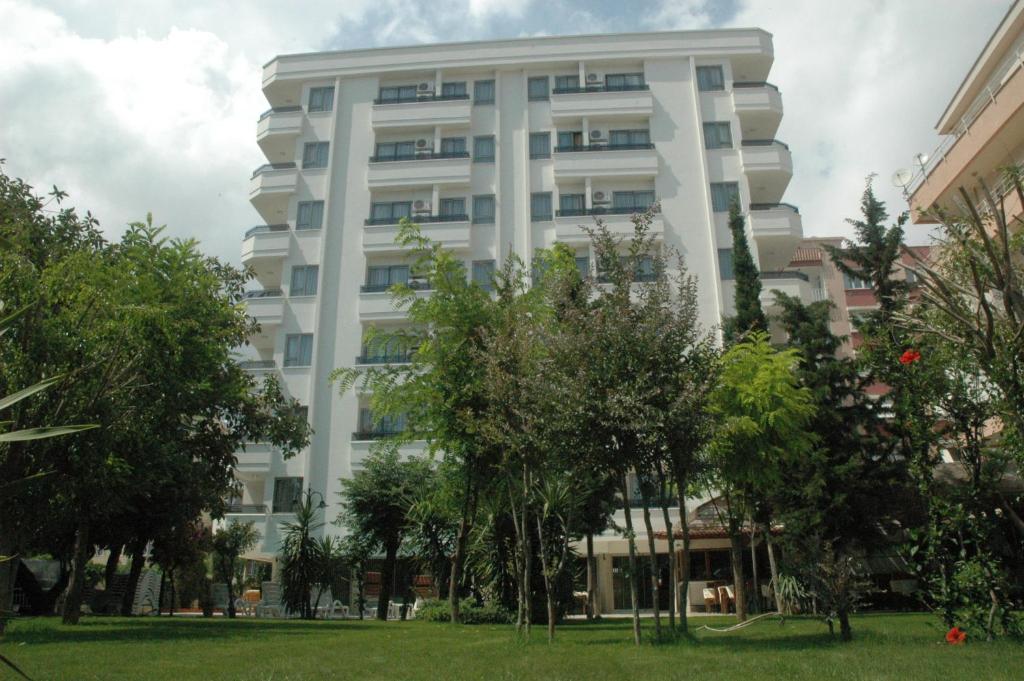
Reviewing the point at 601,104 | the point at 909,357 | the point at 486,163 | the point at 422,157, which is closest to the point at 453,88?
the point at 422,157

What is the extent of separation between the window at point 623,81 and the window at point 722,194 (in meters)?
7.16

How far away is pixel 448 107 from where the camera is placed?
1690 inches

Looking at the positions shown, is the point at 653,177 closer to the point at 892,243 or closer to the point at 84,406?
the point at 892,243

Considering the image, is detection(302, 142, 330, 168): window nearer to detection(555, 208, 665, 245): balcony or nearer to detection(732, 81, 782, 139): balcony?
detection(555, 208, 665, 245): balcony

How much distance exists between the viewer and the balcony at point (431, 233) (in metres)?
40.7

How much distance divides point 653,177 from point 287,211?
65.2ft

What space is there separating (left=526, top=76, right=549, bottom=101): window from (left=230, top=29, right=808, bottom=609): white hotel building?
8 cm

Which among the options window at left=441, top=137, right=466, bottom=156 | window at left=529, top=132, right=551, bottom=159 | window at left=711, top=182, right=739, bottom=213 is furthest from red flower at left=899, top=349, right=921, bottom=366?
window at left=441, top=137, right=466, bottom=156

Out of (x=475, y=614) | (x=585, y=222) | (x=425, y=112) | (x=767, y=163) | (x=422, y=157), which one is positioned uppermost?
(x=425, y=112)

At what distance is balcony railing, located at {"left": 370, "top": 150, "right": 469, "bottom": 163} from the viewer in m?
42.2

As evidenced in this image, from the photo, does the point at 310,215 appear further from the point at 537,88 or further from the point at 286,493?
the point at 286,493

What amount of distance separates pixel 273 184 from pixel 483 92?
1252 cm

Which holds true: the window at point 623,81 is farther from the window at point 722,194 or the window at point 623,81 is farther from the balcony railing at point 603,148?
the window at point 722,194

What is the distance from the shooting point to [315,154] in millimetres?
43531
